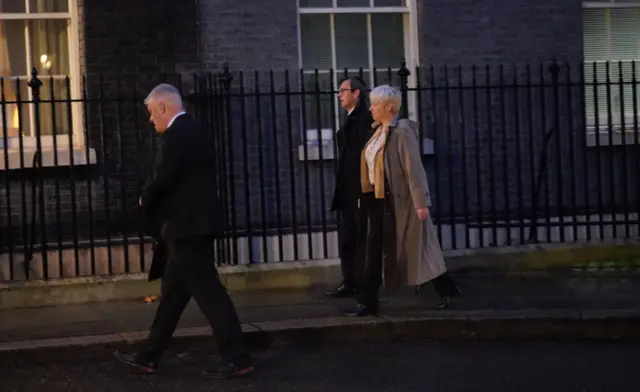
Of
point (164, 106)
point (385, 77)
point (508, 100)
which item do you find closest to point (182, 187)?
point (164, 106)

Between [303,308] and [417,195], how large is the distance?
4.90 feet

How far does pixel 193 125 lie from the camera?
6102mm

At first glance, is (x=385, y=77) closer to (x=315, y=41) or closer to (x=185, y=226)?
(x=315, y=41)

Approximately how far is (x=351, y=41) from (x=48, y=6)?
10.6 feet

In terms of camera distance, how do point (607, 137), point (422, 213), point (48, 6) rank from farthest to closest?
point (607, 137) < point (48, 6) < point (422, 213)

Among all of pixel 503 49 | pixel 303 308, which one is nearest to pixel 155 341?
pixel 303 308

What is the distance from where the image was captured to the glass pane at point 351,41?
10.9 meters

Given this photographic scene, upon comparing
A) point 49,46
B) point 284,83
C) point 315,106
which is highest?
point 49,46

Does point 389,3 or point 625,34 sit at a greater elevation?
point 389,3

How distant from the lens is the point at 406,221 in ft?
24.1

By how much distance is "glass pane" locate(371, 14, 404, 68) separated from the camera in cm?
1105

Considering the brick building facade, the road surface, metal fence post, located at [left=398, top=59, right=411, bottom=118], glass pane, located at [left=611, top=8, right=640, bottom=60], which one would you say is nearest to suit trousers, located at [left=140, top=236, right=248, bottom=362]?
the road surface

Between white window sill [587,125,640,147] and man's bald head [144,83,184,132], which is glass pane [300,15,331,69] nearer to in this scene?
white window sill [587,125,640,147]

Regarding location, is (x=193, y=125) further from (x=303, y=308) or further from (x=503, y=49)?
(x=503, y=49)
